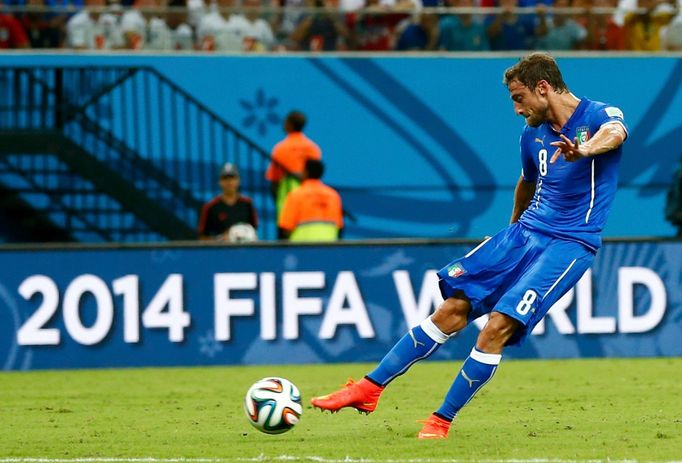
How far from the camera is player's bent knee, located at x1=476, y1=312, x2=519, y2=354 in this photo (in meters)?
7.47

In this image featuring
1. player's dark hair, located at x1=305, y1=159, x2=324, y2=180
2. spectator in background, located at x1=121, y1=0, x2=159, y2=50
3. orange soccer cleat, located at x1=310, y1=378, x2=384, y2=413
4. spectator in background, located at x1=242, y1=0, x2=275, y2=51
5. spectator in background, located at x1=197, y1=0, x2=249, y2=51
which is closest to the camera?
orange soccer cleat, located at x1=310, y1=378, x2=384, y2=413

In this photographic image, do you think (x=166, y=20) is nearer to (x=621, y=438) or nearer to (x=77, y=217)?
(x=77, y=217)

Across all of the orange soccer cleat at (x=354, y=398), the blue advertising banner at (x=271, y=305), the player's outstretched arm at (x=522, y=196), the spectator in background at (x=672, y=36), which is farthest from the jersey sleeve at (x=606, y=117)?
the spectator in background at (x=672, y=36)

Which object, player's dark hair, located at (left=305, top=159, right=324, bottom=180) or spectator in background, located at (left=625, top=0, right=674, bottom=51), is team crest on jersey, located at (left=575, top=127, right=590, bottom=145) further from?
spectator in background, located at (left=625, top=0, right=674, bottom=51)

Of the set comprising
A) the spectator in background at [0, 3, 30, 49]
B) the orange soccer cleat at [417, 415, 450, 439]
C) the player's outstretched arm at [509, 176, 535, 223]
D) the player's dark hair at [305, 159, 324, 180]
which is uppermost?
the player's outstretched arm at [509, 176, 535, 223]

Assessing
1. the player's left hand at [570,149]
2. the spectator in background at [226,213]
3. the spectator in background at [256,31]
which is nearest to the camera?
the player's left hand at [570,149]

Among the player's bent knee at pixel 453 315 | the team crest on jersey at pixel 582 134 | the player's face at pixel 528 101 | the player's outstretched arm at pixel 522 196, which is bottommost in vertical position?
the player's bent knee at pixel 453 315

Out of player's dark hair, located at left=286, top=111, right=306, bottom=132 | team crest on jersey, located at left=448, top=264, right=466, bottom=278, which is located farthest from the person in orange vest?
team crest on jersey, located at left=448, top=264, right=466, bottom=278

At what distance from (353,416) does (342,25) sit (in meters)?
9.83

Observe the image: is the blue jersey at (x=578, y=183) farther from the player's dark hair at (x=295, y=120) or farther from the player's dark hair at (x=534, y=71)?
the player's dark hair at (x=295, y=120)

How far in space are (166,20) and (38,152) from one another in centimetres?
235

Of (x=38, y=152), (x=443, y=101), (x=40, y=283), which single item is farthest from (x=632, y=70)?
(x=40, y=283)

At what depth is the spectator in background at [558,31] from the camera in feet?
58.6

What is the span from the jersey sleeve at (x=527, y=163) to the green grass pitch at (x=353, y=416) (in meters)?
1.47
